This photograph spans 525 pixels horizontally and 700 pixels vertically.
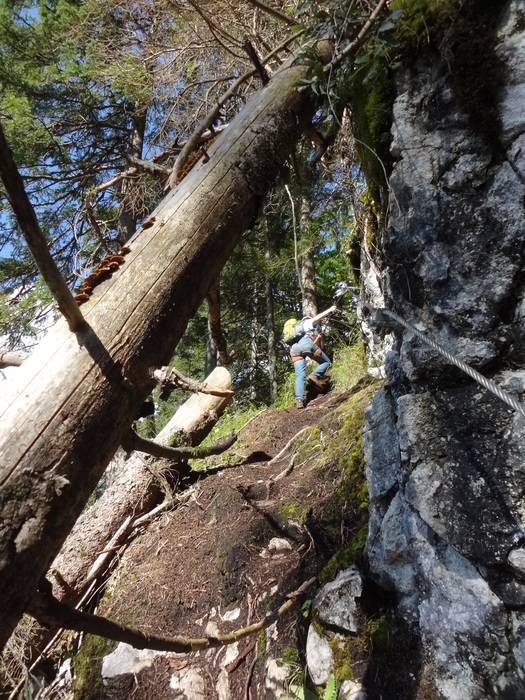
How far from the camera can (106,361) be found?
151cm

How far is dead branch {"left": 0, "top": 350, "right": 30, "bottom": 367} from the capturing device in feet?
5.31

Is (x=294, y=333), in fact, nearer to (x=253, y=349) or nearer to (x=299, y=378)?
(x=299, y=378)

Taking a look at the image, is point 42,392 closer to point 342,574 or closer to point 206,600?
point 342,574

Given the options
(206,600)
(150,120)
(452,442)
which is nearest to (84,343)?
(452,442)

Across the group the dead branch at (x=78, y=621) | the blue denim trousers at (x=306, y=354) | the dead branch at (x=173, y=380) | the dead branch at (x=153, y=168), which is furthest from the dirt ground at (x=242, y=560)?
the dead branch at (x=153, y=168)

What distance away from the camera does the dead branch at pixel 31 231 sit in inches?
42.0

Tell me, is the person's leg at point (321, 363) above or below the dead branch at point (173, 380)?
below

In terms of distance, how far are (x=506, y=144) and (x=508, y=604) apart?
2.08 metres

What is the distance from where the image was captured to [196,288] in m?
1.92

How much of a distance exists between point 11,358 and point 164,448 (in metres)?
1.31

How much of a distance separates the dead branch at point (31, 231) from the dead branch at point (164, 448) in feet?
2.25

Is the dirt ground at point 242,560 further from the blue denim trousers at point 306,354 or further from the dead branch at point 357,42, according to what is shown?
the dead branch at point 357,42

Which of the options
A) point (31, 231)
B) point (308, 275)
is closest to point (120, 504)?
point (31, 231)

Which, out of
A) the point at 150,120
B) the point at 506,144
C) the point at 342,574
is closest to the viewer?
the point at 506,144
